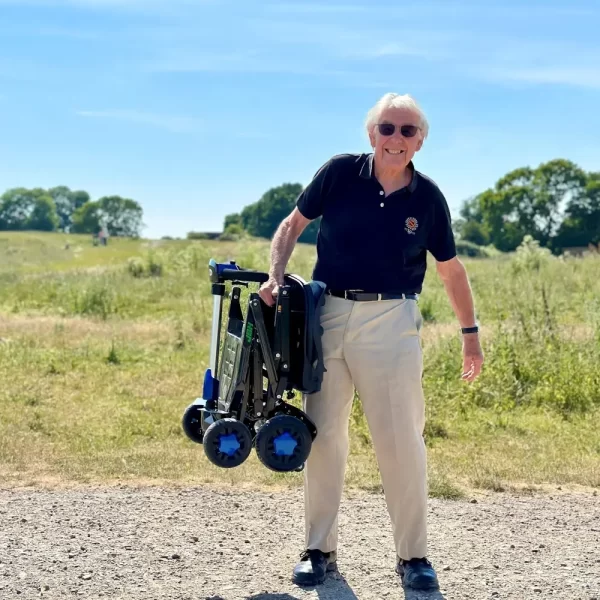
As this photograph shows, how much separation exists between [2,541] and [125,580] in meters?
0.97

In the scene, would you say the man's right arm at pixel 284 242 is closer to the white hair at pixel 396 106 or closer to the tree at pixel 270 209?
the white hair at pixel 396 106

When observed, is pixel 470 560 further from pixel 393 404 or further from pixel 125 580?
pixel 125 580

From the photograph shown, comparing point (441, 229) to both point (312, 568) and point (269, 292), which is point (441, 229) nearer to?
point (269, 292)

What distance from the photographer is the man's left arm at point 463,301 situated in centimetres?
444

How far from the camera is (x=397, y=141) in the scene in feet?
13.7

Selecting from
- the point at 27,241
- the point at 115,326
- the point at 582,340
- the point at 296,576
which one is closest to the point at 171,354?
the point at 115,326

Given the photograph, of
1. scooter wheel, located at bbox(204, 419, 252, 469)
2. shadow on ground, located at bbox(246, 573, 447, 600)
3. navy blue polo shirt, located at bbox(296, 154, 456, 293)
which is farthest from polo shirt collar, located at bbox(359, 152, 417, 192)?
shadow on ground, located at bbox(246, 573, 447, 600)

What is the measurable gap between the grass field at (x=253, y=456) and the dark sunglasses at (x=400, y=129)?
2.71 meters

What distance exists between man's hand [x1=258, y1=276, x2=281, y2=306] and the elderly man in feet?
0.09

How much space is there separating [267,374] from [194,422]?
535 millimetres

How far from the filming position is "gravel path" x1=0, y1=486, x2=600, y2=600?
4.39 meters

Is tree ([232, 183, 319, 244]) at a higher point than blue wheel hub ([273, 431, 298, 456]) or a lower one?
higher

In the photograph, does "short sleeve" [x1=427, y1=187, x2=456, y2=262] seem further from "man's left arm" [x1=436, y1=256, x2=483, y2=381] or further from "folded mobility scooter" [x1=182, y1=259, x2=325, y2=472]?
"folded mobility scooter" [x1=182, y1=259, x2=325, y2=472]

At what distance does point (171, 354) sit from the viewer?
1279 cm
